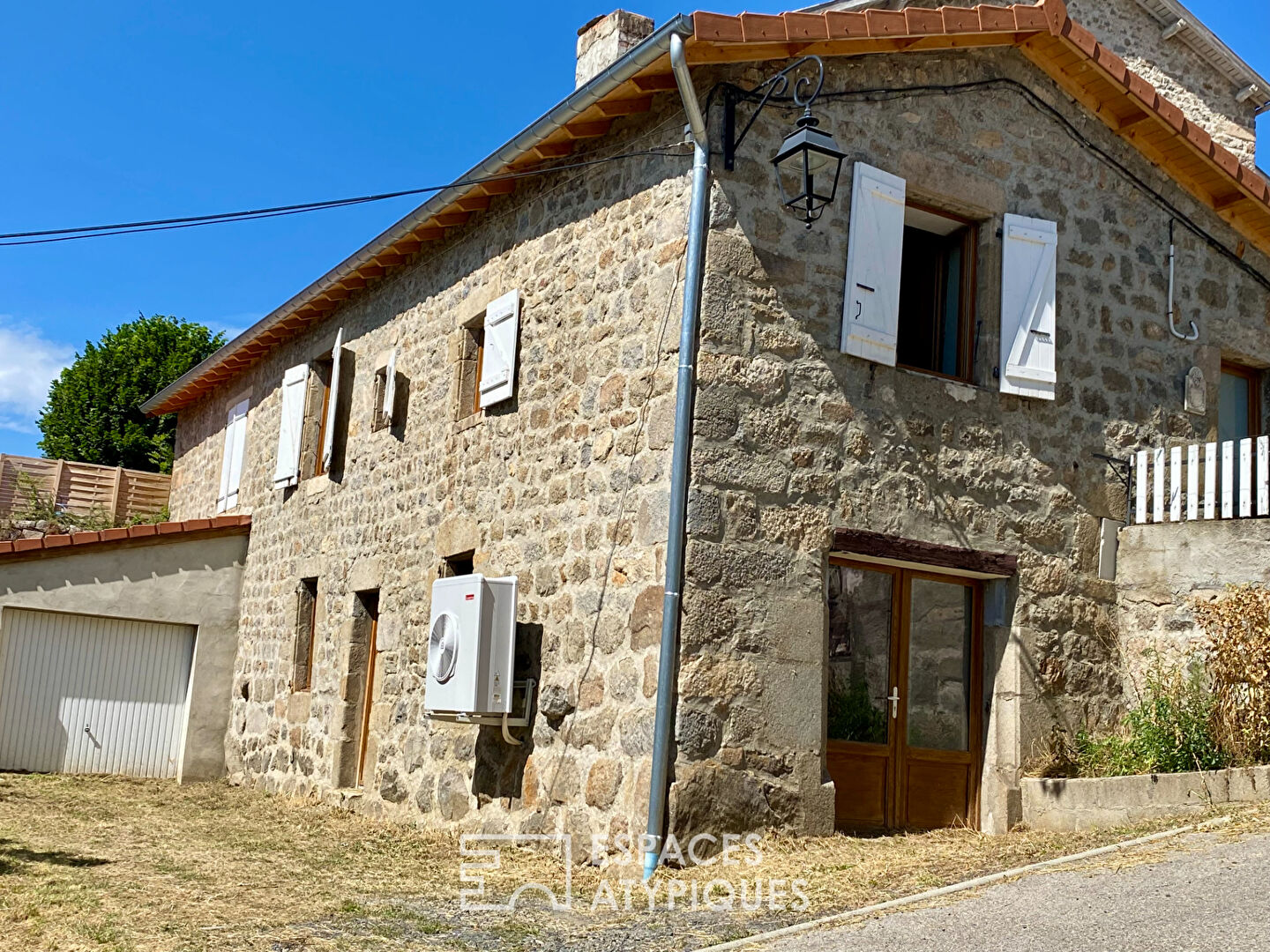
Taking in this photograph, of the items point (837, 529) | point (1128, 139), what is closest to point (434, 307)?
point (837, 529)

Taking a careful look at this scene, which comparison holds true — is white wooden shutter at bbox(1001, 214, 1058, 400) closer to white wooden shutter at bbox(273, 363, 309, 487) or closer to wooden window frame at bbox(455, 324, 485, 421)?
wooden window frame at bbox(455, 324, 485, 421)

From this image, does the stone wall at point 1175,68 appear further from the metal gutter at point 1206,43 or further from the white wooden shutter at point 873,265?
the white wooden shutter at point 873,265

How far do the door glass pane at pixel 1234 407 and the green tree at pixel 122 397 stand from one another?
67.4 feet

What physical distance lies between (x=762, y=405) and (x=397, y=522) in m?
3.88

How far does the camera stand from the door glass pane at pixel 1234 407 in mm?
9461

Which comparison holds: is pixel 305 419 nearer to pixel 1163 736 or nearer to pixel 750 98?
pixel 750 98

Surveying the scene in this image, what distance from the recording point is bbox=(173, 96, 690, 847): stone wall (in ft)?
23.0

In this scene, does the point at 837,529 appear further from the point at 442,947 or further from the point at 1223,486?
the point at 442,947

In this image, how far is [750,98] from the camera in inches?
284

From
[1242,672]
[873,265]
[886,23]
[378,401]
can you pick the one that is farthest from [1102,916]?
[378,401]

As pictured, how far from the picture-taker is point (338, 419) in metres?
11.5

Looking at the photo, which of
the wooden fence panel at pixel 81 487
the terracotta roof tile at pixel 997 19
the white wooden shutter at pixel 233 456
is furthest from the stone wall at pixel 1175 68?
the wooden fence panel at pixel 81 487

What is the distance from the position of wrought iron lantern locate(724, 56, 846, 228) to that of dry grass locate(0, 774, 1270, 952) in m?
3.42

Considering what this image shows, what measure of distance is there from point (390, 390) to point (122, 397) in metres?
18.3
